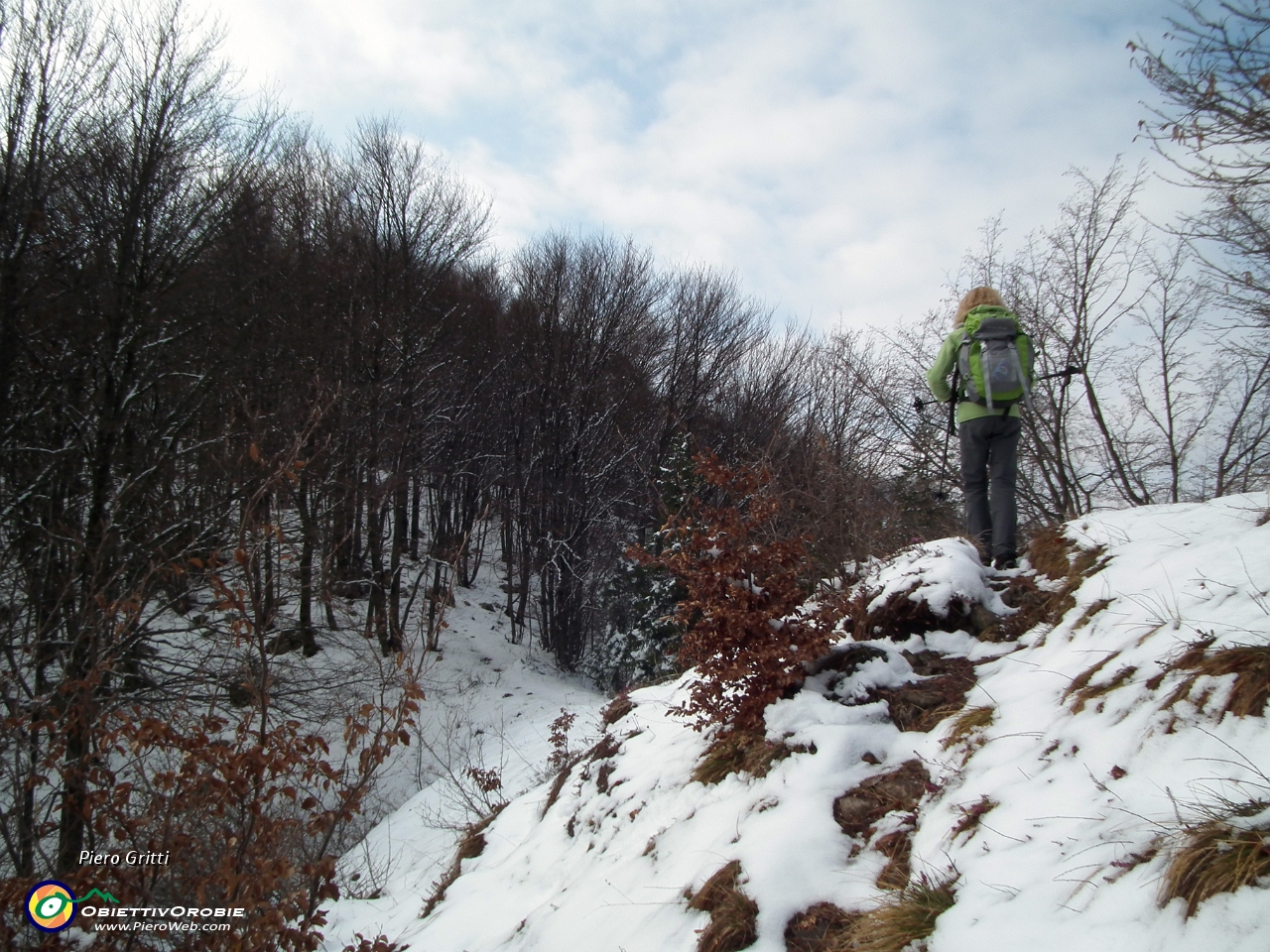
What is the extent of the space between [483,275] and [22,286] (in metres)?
15.2

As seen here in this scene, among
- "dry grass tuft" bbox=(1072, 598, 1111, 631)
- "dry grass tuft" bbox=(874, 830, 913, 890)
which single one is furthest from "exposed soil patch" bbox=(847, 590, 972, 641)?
"dry grass tuft" bbox=(874, 830, 913, 890)

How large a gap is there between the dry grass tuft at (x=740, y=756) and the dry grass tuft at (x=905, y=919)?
111 centimetres

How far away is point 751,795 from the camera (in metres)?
3.34

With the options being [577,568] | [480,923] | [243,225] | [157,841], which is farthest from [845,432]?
[157,841]

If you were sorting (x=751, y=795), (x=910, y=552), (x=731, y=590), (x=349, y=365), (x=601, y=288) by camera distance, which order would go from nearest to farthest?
(x=751, y=795)
(x=731, y=590)
(x=910, y=552)
(x=349, y=365)
(x=601, y=288)

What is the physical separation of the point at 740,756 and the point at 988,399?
2810 mm

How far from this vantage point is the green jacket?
Result: 4.59 metres

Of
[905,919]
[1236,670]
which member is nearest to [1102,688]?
[1236,670]

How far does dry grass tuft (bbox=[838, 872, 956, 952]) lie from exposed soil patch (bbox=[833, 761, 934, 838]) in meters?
0.52

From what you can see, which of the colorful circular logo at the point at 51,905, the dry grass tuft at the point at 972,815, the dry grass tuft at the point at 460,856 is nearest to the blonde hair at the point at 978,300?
the dry grass tuft at the point at 972,815

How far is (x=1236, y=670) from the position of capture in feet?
7.38

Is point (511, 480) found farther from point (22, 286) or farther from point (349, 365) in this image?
point (22, 286)

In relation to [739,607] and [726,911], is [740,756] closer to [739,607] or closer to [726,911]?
[739,607]

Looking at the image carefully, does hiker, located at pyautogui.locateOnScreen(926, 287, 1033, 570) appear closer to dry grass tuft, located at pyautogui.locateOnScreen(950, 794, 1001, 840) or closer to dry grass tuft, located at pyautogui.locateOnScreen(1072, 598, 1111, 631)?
dry grass tuft, located at pyautogui.locateOnScreen(1072, 598, 1111, 631)
